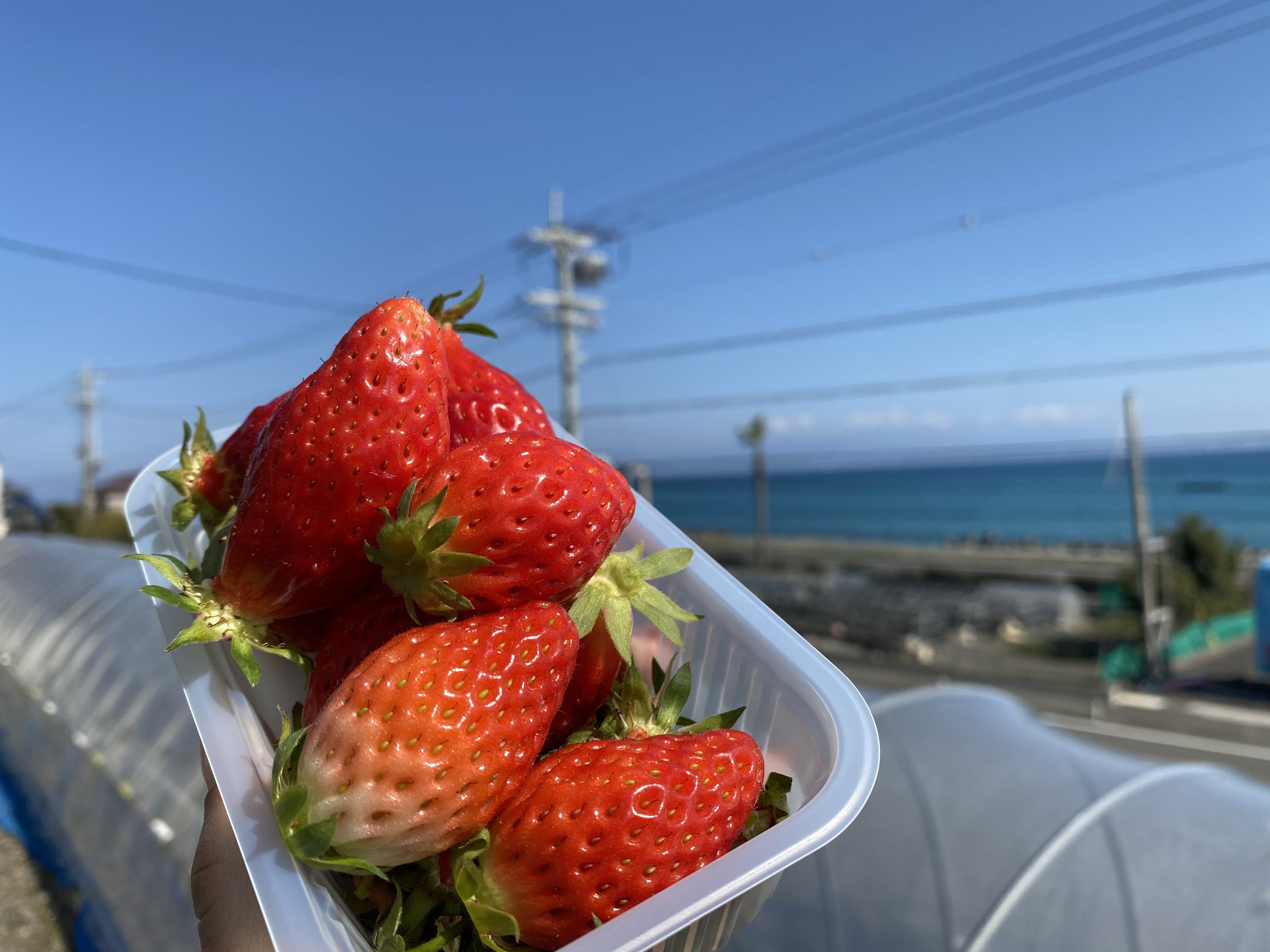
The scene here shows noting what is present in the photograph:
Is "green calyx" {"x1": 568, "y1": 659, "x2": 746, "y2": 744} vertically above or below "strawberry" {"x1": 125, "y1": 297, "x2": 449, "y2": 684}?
below

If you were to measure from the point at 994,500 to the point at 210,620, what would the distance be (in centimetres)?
8552

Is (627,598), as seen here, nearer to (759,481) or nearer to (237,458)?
(237,458)

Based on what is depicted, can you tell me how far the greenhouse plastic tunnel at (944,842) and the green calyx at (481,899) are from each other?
1.37m

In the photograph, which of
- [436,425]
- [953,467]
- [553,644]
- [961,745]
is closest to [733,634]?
[553,644]

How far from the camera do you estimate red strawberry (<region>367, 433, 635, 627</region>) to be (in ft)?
2.30

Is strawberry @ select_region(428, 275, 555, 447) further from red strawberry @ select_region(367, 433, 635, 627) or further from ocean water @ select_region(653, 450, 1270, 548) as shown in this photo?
ocean water @ select_region(653, 450, 1270, 548)

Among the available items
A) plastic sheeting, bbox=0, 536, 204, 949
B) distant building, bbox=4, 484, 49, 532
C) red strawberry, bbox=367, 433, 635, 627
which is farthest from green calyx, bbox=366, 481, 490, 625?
distant building, bbox=4, 484, 49, 532

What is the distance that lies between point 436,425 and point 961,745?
2.06m

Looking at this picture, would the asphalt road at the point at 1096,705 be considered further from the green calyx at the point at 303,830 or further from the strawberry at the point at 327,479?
the green calyx at the point at 303,830

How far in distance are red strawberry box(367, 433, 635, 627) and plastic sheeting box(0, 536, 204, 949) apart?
4.76ft

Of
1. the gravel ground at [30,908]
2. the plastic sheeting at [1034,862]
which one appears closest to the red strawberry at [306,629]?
the plastic sheeting at [1034,862]

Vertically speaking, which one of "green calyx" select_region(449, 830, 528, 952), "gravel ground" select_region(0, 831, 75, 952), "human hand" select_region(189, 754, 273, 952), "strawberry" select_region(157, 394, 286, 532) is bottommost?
"gravel ground" select_region(0, 831, 75, 952)

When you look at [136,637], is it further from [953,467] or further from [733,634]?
[953,467]

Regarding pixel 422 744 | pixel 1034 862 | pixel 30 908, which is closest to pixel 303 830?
pixel 422 744
